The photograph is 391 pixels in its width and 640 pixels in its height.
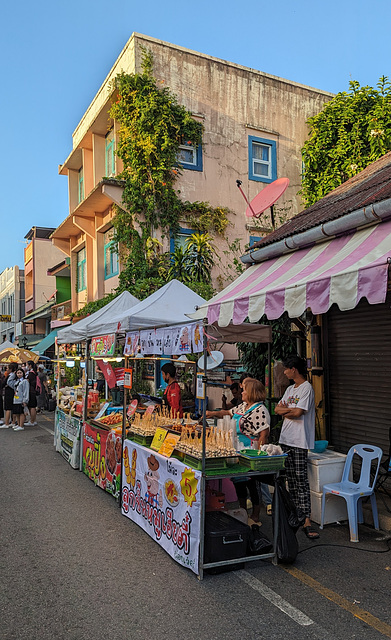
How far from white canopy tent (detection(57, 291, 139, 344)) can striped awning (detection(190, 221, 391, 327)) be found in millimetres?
3629

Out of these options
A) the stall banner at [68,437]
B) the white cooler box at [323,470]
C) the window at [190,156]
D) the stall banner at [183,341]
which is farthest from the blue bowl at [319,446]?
the window at [190,156]

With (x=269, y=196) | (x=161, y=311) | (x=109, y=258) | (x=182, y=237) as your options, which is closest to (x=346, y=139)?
(x=182, y=237)

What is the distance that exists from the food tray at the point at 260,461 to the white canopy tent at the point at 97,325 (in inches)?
185

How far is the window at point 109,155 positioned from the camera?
18.4 metres

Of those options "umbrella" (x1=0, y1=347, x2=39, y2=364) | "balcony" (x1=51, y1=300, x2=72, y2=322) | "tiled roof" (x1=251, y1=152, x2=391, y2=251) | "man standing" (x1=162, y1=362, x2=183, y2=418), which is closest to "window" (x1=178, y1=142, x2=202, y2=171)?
"tiled roof" (x1=251, y1=152, x2=391, y2=251)

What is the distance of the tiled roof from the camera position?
20.4ft

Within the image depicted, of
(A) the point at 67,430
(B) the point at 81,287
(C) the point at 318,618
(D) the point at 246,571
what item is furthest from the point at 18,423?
(C) the point at 318,618

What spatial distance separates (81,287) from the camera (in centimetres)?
2295

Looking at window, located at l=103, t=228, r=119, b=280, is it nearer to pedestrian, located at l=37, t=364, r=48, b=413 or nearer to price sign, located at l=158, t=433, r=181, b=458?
pedestrian, located at l=37, t=364, r=48, b=413

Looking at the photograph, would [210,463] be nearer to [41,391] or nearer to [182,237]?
[182,237]

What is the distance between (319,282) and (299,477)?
8.05 ft

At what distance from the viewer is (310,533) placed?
18.7 feet

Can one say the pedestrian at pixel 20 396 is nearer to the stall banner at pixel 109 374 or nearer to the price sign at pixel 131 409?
the stall banner at pixel 109 374

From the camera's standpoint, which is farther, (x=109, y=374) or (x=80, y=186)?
(x=80, y=186)
